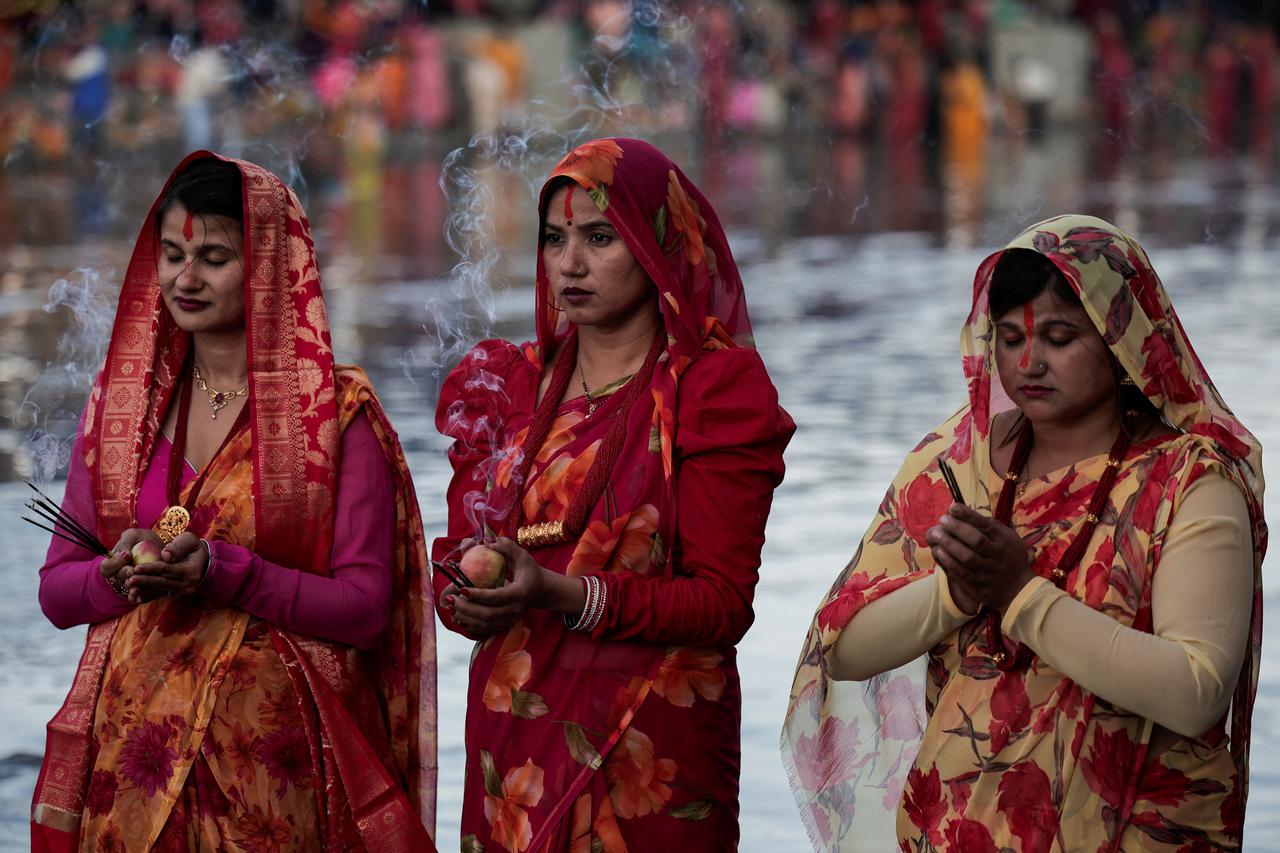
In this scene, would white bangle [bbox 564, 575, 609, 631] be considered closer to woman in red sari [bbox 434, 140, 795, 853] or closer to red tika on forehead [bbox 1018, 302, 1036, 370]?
woman in red sari [bbox 434, 140, 795, 853]

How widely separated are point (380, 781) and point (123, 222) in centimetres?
1506

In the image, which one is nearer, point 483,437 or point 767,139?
point 483,437

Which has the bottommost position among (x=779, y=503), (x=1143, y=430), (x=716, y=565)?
(x=779, y=503)

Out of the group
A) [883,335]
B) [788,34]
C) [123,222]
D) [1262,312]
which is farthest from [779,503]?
[788,34]

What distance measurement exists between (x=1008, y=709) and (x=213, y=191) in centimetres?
144

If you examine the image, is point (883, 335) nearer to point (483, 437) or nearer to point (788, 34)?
point (483, 437)

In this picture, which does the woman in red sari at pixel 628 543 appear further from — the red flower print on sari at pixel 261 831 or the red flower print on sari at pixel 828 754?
the red flower print on sari at pixel 261 831

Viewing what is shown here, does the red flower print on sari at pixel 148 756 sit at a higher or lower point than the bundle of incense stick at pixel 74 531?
lower

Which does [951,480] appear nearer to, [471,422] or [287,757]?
[471,422]

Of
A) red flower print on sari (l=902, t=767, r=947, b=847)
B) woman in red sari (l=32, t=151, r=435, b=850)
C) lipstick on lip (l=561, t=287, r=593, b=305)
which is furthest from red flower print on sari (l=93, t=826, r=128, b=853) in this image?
red flower print on sari (l=902, t=767, r=947, b=847)

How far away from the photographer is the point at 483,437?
10.5 feet

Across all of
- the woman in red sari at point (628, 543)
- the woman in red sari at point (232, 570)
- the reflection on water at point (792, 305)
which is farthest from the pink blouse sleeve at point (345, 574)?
the reflection on water at point (792, 305)

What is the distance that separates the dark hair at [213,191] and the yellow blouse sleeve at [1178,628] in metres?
1.36

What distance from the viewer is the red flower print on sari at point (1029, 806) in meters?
2.66
